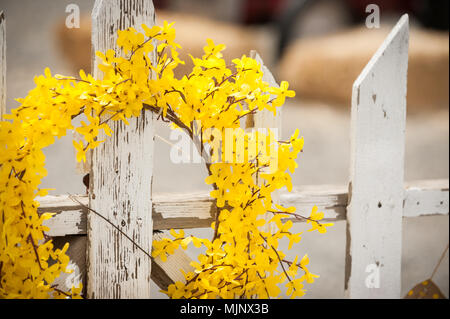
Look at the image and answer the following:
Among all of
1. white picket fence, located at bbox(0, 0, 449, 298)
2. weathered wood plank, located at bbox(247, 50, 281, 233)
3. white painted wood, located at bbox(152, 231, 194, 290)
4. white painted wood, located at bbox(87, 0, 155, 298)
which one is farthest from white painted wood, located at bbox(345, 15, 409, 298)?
white painted wood, located at bbox(87, 0, 155, 298)

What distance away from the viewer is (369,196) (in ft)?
4.21

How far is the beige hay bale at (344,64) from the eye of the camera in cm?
184

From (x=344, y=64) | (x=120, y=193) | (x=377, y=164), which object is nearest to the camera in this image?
(x=120, y=193)

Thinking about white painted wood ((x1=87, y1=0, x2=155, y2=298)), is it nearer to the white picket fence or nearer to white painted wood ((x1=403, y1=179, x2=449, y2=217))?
the white picket fence

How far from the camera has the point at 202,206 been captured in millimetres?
1146

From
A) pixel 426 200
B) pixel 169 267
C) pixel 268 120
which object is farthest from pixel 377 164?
pixel 169 267

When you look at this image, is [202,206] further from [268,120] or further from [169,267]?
[268,120]

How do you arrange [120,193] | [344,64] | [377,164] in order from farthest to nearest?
[344,64] < [377,164] < [120,193]

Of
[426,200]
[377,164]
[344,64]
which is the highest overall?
[344,64]

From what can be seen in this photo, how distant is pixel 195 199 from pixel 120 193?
191 millimetres

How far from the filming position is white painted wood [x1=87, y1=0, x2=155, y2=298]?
1.03m

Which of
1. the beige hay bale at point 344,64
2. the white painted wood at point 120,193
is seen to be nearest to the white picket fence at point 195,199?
the white painted wood at point 120,193

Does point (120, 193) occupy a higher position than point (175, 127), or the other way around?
point (175, 127)
